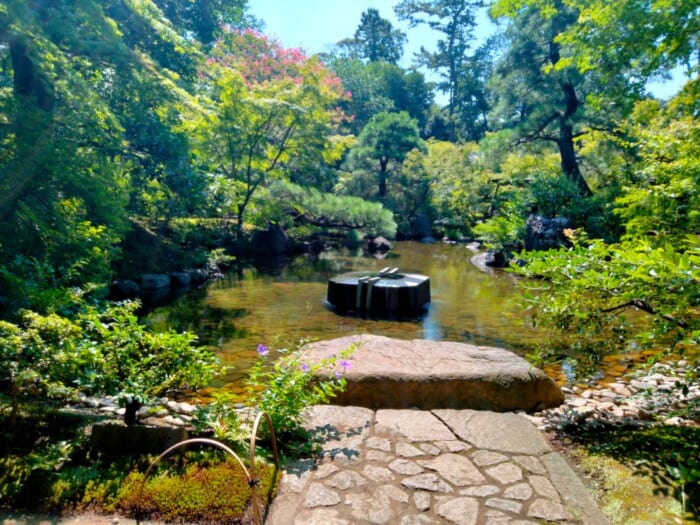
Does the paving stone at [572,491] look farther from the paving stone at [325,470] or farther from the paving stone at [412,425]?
the paving stone at [325,470]

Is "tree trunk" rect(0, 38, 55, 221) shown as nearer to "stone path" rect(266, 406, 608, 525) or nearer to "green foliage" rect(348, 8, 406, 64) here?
"stone path" rect(266, 406, 608, 525)

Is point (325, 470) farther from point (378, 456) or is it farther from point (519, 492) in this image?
point (519, 492)

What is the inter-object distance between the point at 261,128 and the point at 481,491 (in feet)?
50.2

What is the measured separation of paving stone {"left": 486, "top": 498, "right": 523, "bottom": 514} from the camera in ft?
7.53

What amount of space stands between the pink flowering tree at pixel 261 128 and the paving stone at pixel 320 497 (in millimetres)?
12778

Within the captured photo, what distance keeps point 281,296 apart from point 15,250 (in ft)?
18.5

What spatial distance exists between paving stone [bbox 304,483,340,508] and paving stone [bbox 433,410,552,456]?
1.14m

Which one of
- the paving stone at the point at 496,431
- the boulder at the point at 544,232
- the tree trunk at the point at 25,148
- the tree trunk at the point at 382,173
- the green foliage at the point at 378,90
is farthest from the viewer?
the green foliage at the point at 378,90

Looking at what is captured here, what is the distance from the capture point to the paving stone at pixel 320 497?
91.6 inches

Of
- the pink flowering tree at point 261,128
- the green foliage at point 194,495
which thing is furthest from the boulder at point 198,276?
the green foliage at point 194,495

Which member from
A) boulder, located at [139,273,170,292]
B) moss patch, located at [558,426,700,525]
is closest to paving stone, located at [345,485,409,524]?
moss patch, located at [558,426,700,525]

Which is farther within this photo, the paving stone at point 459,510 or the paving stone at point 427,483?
the paving stone at point 427,483

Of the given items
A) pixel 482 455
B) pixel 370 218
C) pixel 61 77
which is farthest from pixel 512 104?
pixel 482 455

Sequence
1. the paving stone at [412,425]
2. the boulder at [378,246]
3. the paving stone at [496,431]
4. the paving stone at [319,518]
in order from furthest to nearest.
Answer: the boulder at [378,246], the paving stone at [412,425], the paving stone at [496,431], the paving stone at [319,518]
